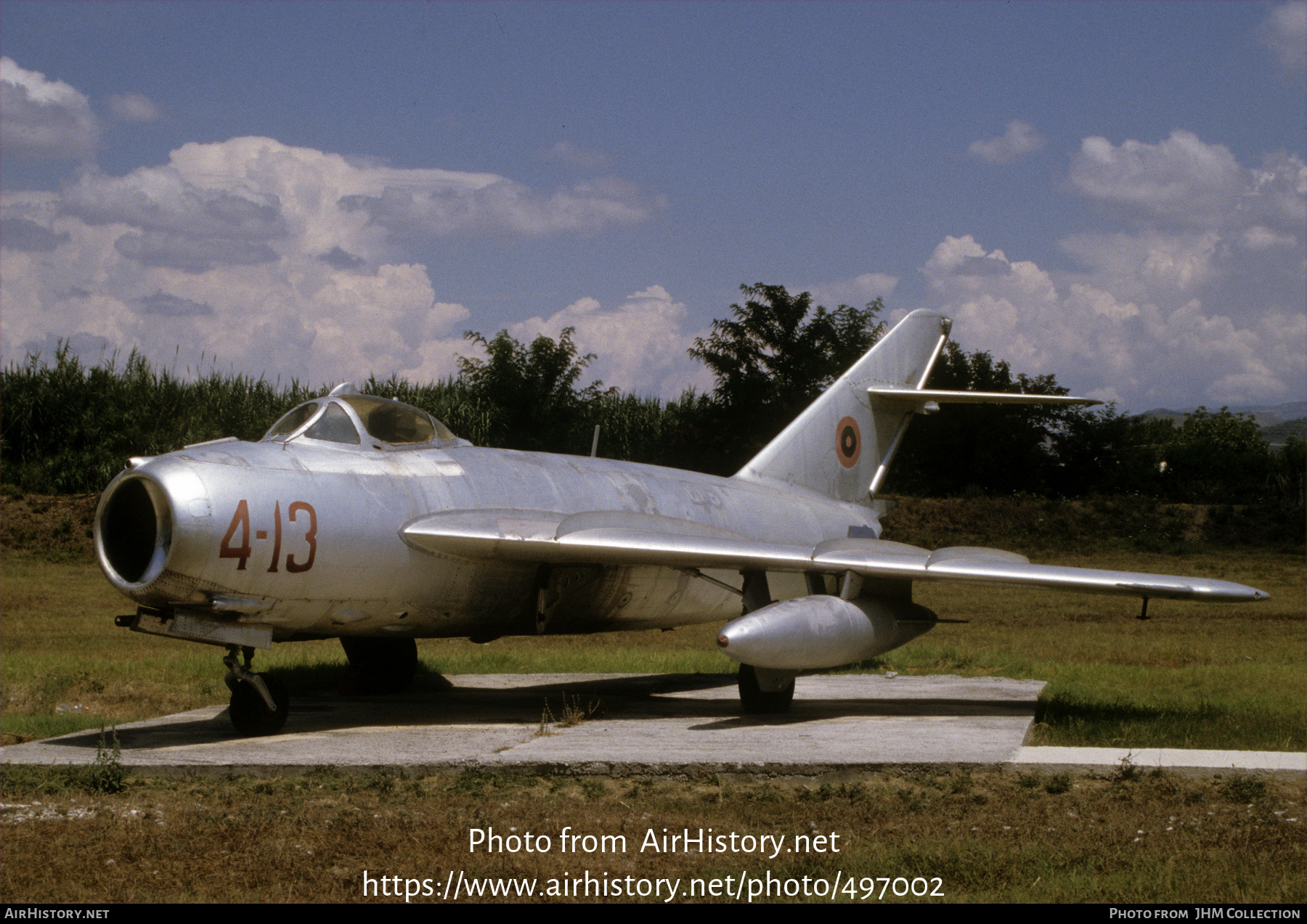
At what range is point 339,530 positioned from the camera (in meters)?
9.36

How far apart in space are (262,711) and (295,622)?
2.60 feet

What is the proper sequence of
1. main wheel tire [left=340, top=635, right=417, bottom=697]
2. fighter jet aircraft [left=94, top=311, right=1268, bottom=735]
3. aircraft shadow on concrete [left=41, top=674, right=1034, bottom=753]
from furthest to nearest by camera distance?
main wheel tire [left=340, top=635, right=417, bottom=697] < aircraft shadow on concrete [left=41, top=674, right=1034, bottom=753] < fighter jet aircraft [left=94, top=311, right=1268, bottom=735]

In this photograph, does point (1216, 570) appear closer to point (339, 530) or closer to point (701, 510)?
point (701, 510)

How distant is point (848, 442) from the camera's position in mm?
15172

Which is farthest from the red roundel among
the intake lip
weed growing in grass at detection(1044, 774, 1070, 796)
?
the intake lip

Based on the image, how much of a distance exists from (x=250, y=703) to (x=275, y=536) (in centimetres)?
156

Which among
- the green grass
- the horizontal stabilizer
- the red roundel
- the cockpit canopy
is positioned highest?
the horizontal stabilizer

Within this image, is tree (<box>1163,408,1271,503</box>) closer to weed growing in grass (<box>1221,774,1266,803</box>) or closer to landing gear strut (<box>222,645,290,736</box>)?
weed growing in grass (<box>1221,774,1266,803</box>)

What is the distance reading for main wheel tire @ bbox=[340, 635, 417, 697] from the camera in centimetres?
1286

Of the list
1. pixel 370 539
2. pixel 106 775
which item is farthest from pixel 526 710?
pixel 106 775

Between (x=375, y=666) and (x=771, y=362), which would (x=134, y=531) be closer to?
(x=375, y=666)

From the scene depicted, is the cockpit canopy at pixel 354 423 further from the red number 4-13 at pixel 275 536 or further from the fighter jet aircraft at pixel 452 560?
the red number 4-13 at pixel 275 536

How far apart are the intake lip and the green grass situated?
2274 mm

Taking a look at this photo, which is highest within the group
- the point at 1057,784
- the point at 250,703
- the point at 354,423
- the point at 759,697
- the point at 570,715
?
the point at 354,423
